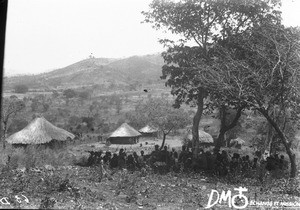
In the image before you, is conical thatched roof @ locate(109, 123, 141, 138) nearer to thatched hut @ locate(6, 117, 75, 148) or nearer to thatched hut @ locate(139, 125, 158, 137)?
thatched hut @ locate(139, 125, 158, 137)

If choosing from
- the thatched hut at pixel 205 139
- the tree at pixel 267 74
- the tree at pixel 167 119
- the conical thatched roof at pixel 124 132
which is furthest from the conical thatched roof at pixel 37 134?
the tree at pixel 267 74

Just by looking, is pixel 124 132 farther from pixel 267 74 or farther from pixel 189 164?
pixel 267 74

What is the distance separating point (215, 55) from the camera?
46.7ft

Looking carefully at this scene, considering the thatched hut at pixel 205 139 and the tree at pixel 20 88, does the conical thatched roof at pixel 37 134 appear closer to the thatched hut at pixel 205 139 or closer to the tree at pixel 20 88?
the thatched hut at pixel 205 139

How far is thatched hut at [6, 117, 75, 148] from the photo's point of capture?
23797mm

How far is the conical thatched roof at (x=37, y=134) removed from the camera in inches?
938

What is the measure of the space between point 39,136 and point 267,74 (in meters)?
18.4

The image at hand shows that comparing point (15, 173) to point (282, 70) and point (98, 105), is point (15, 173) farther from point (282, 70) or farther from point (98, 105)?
point (98, 105)

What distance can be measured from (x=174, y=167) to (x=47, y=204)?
650 cm

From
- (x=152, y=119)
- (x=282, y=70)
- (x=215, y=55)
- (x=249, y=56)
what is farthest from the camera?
(x=152, y=119)

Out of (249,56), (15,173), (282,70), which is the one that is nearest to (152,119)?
(249,56)

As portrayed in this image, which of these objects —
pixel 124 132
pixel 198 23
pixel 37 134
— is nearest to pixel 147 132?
pixel 124 132

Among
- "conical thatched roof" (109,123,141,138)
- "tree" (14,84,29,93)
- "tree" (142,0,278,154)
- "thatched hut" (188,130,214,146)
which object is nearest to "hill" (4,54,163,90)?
"tree" (14,84,29,93)

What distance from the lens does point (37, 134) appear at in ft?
79.8
